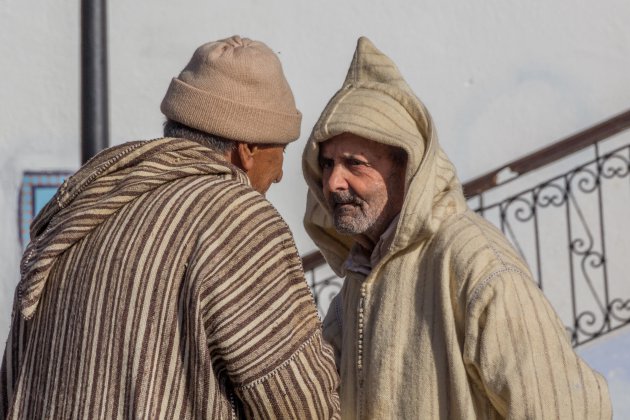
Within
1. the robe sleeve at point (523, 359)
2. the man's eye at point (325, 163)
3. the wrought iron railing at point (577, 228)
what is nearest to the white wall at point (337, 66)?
the wrought iron railing at point (577, 228)

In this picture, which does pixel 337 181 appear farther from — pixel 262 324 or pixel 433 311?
pixel 262 324

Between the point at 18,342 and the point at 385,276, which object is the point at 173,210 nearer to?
the point at 18,342

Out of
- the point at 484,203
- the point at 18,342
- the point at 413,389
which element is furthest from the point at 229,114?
the point at 484,203

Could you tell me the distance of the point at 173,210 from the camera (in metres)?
2.74

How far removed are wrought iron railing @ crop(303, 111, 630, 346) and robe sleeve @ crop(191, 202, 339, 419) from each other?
4051 mm

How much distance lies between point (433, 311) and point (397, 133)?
479 mm

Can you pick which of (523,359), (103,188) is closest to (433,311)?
(523,359)

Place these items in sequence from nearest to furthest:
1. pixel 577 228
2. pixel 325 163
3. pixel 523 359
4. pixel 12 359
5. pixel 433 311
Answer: pixel 12 359
pixel 523 359
pixel 433 311
pixel 325 163
pixel 577 228

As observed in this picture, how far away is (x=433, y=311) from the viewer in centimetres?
347

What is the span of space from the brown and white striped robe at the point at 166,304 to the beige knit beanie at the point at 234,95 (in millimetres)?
137

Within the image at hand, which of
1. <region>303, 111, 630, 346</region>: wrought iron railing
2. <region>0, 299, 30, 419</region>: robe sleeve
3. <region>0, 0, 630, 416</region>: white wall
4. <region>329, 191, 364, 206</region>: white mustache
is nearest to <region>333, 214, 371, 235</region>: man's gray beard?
<region>329, 191, 364, 206</region>: white mustache

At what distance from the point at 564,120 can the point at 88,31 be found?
311 centimetres

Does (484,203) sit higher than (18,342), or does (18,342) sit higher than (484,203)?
(18,342)

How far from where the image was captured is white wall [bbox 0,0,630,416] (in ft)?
22.9
